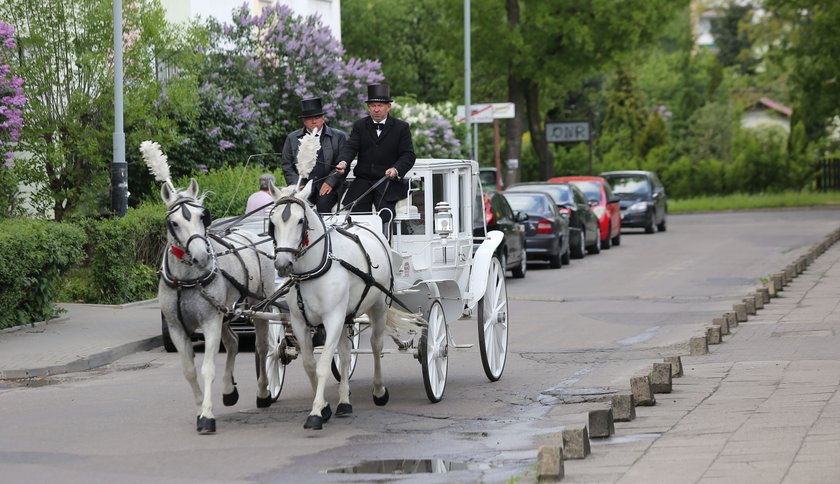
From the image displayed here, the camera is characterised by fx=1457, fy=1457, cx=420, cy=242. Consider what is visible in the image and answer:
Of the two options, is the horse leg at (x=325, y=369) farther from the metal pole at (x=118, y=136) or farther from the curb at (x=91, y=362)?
the metal pole at (x=118, y=136)

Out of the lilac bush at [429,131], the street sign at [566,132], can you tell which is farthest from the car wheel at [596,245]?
the street sign at [566,132]

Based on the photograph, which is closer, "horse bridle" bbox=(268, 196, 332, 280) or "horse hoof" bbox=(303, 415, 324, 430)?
"horse hoof" bbox=(303, 415, 324, 430)

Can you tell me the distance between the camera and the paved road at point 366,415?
9344 mm

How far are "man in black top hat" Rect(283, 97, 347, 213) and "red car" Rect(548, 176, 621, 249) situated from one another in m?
21.5

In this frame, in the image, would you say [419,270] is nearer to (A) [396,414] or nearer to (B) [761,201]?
(A) [396,414]

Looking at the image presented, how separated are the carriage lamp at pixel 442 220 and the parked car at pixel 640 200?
91.1 ft

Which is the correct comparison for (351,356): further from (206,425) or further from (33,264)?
(33,264)

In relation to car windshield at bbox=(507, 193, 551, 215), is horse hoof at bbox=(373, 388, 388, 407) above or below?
below

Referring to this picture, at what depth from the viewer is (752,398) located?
37.0 ft

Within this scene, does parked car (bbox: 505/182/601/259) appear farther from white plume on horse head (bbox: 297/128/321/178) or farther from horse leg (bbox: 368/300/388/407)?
white plume on horse head (bbox: 297/128/321/178)

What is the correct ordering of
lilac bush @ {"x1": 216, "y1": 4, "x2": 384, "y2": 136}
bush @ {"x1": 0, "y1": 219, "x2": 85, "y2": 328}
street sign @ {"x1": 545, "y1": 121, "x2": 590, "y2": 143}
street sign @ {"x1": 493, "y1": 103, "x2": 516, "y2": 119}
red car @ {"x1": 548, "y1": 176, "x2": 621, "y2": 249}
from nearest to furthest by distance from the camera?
bush @ {"x1": 0, "y1": 219, "x2": 85, "y2": 328}, lilac bush @ {"x1": 216, "y1": 4, "x2": 384, "y2": 136}, red car @ {"x1": 548, "y1": 176, "x2": 621, "y2": 249}, street sign @ {"x1": 493, "y1": 103, "x2": 516, "y2": 119}, street sign @ {"x1": 545, "y1": 121, "x2": 590, "y2": 143}

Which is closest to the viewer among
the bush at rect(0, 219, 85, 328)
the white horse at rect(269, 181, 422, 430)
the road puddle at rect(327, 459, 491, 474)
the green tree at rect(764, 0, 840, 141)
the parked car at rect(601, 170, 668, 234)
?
the road puddle at rect(327, 459, 491, 474)

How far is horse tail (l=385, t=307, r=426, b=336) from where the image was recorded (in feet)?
39.9

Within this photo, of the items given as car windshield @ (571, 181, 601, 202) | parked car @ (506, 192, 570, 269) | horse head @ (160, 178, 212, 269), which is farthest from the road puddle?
car windshield @ (571, 181, 601, 202)
